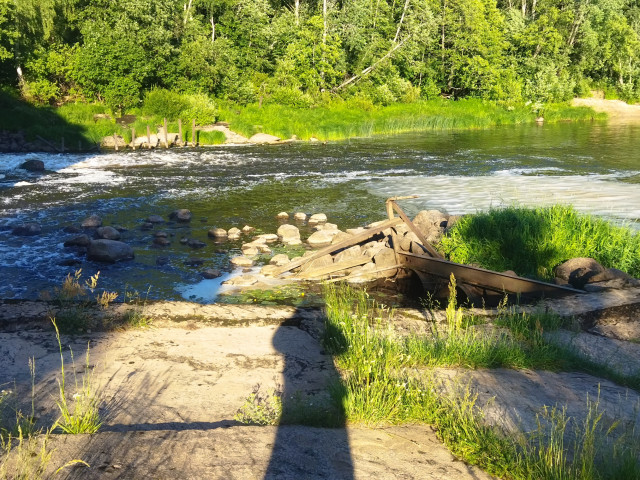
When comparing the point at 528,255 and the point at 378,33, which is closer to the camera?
the point at 528,255

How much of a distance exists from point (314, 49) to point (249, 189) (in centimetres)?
2858

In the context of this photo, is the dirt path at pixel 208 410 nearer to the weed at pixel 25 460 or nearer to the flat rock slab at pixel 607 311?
the weed at pixel 25 460

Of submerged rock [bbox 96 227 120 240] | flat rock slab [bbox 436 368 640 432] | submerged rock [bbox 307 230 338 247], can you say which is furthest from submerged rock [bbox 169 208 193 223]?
flat rock slab [bbox 436 368 640 432]

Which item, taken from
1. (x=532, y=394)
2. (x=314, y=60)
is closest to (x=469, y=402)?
(x=532, y=394)

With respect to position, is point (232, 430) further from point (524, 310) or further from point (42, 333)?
point (524, 310)

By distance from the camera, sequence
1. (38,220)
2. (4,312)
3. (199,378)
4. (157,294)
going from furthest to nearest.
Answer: (38,220), (157,294), (4,312), (199,378)

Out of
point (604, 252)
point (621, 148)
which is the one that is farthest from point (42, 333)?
point (621, 148)

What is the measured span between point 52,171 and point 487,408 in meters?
23.5

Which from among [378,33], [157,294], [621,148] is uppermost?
[378,33]

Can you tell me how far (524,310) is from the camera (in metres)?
8.55

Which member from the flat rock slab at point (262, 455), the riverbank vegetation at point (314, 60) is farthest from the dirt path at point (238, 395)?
the riverbank vegetation at point (314, 60)

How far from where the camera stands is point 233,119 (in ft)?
128

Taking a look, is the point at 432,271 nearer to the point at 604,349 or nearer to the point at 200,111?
the point at 604,349

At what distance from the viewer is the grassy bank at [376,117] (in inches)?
1485
